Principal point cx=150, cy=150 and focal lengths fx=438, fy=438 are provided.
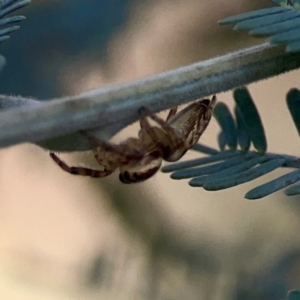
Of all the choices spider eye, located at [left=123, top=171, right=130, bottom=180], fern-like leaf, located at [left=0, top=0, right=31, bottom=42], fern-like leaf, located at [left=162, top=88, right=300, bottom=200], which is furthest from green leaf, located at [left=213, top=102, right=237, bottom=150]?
fern-like leaf, located at [left=0, top=0, right=31, bottom=42]

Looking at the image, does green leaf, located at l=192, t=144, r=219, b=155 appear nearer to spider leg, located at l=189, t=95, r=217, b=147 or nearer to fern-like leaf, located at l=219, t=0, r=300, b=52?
spider leg, located at l=189, t=95, r=217, b=147

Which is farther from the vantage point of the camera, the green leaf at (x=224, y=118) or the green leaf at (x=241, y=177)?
the green leaf at (x=224, y=118)

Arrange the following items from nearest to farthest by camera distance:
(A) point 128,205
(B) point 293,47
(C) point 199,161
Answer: (B) point 293,47, (C) point 199,161, (A) point 128,205

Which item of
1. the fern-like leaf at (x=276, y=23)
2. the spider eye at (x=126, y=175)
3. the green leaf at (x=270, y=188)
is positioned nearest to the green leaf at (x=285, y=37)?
the fern-like leaf at (x=276, y=23)

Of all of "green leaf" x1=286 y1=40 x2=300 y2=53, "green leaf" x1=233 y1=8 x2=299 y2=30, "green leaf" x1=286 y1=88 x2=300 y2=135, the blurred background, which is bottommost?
the blurred background

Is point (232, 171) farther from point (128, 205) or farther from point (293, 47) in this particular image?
point (128, 205)

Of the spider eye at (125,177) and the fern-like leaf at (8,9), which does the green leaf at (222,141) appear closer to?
the spider eye at (125,177)

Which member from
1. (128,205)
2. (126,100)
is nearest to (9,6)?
(126,100)
